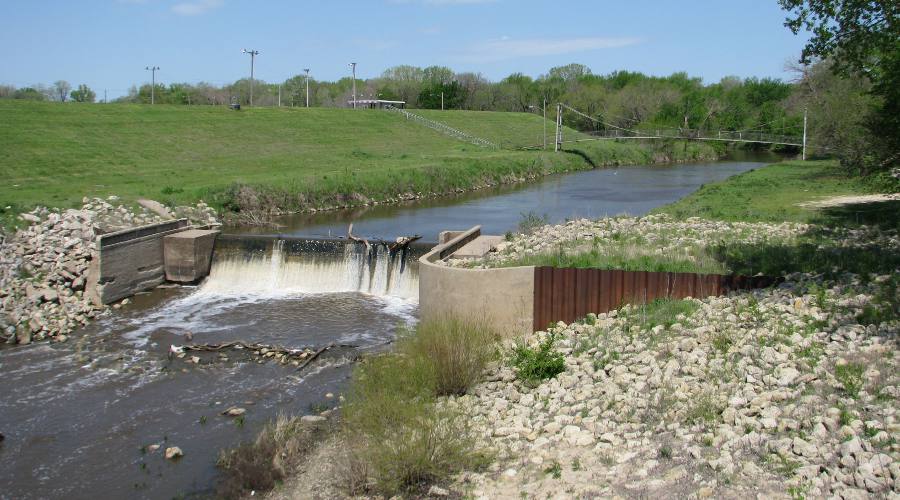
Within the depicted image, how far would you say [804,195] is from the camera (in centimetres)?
3412

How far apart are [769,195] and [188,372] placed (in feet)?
85.3

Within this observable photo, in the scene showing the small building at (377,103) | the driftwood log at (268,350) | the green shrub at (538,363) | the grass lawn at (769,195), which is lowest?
the driftwood log at (268,350)

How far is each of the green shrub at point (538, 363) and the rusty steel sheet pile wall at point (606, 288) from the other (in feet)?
6.12

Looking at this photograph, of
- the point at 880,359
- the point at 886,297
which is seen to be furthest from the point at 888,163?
the point at 880,359

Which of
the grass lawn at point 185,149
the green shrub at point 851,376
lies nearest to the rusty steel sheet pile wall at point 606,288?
the green shrub at point 851,376

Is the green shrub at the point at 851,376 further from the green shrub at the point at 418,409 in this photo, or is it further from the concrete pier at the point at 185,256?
the concrete pier at the point at 185,256

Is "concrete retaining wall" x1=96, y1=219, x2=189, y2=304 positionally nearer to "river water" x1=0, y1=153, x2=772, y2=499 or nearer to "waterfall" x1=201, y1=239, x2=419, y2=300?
"river water" x1=0, y1=153, x2=772, y2=499

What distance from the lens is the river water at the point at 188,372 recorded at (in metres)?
13.3

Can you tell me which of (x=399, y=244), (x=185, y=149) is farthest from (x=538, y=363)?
(x=185, y=149)

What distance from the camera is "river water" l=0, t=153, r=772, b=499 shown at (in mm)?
13328

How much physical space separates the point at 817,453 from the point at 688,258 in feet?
28.7

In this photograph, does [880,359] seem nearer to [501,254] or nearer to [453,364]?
[453,364]

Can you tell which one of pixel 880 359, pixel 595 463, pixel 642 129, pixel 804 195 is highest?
pixel 642 129

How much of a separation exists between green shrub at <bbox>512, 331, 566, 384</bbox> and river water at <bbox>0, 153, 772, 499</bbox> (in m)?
3.92
